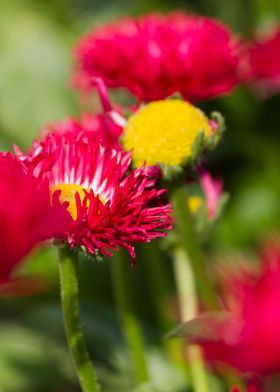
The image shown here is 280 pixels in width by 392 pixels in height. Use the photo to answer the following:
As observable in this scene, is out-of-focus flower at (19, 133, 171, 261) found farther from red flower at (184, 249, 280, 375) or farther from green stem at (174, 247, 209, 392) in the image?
green stem at (174, 247, 209, 392)

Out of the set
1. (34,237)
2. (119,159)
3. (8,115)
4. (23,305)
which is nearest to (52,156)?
(119,159)

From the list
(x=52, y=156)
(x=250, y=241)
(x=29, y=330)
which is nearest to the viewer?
(x=52, y=156)

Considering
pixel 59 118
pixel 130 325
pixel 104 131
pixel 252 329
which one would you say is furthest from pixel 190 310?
pixel 59 118

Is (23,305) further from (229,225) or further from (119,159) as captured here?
(119,159)

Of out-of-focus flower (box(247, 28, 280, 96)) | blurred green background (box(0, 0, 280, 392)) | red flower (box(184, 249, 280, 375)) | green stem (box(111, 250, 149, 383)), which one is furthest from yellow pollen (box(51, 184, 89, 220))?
blurred green background (box(0, 0, 280, 392))

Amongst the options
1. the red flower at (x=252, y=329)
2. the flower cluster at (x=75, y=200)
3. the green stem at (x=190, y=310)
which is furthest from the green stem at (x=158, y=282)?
the red flower at (x=252, y=329)

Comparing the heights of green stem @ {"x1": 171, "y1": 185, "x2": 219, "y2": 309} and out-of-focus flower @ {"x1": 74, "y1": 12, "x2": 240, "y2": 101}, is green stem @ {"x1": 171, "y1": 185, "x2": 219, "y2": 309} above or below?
below

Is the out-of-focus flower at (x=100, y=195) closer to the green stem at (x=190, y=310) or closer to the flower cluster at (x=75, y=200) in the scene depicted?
the flower cluster at (x=75, y=200)
